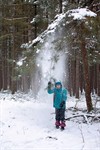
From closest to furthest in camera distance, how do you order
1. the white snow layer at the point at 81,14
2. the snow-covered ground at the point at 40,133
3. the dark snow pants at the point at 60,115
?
1. the snow-covered ground at the point at 40,133
2. the dark snow pants at the point at 60,115
3. the white snow layer at the point at 81,14

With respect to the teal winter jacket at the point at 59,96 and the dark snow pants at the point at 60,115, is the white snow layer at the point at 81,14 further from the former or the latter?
the dark snow pants at the point at 60,115

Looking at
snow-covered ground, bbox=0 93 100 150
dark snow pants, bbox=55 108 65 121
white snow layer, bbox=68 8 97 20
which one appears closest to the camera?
snow-covered ground, bbox=0 93 100 150

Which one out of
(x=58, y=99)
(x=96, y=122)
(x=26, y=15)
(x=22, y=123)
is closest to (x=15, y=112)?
(x=22, y=123)

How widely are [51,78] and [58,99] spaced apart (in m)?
1.47

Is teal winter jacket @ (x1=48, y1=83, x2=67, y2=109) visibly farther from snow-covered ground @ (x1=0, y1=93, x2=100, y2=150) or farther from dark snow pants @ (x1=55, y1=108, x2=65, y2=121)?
snow-covered ground @ (x1=0, y1=93, x2=100, y2=150)

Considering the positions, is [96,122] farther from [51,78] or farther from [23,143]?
[23,143]

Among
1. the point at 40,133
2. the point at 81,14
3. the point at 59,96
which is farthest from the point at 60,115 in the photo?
the point at 81,14

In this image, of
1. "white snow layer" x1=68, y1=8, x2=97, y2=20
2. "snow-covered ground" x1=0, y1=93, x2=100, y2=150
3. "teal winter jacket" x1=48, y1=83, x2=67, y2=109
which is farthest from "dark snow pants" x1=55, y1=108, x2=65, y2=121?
"white snow layer" x1=68, y1=8, x2=97, y2=20

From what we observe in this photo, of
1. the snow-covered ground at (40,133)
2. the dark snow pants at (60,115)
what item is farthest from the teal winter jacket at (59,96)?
the snow-covered ground at (40,133)

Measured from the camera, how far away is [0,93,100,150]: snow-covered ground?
28.0 ft

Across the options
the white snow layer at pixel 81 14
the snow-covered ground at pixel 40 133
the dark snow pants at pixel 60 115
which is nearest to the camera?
the snow-covered ground at pixel 40 133

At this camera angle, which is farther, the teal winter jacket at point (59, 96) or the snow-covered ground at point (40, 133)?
the teal winter jacket at point (59, 96)

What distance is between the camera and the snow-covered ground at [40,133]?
28.0 ft

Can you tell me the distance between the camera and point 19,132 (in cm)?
1036
